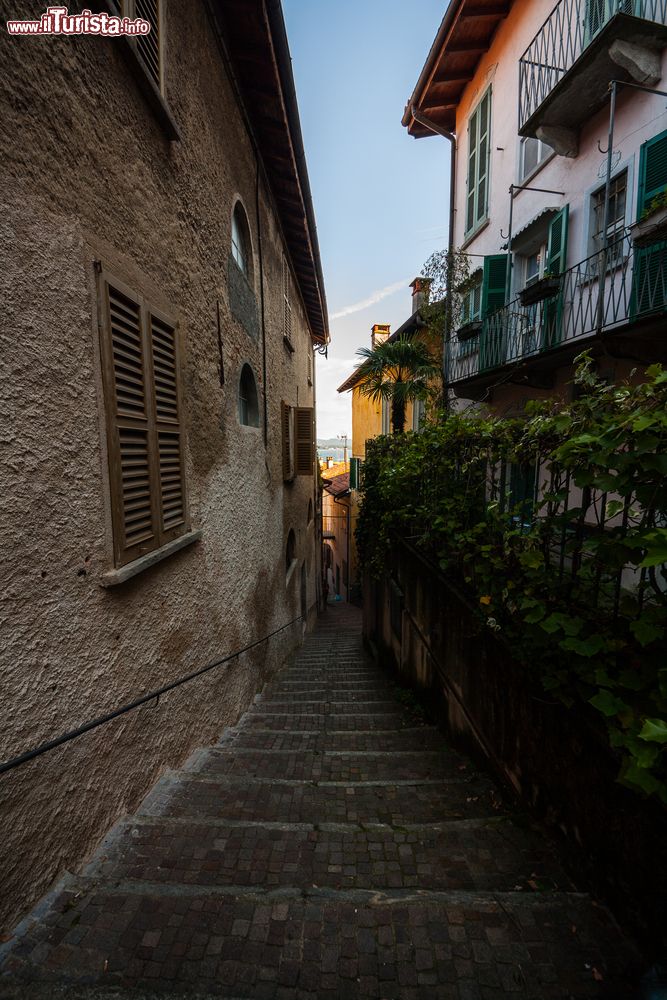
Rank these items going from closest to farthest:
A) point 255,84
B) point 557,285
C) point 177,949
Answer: point 177,949 < point 255,84 < point 557,285

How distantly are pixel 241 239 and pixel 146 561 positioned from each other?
15.4 ft

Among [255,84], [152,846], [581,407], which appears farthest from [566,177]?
[152,846]

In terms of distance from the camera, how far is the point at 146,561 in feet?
8.92

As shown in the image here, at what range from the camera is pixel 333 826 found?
242 centimetres

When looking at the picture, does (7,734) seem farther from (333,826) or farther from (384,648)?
(384,648)

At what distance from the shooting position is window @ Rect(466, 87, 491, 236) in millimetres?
8672

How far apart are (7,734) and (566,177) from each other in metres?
9.01

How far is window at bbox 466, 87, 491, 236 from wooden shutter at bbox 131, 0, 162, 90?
24.5ft

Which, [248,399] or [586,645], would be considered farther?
[248,399]

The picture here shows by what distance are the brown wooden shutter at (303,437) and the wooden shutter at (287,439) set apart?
812 millimetres

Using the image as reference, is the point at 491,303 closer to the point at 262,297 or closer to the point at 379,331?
the point at 262,297

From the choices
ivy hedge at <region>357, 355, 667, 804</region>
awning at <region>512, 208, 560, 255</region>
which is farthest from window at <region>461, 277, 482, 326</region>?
ivy hedge at <region>357, 355, 667, 804</region>

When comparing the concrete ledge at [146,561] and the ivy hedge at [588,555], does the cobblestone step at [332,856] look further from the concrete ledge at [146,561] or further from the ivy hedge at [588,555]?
the concrete ledge at [146,561]

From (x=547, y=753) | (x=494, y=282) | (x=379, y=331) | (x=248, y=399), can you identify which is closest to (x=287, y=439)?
(x=248, y=399)
